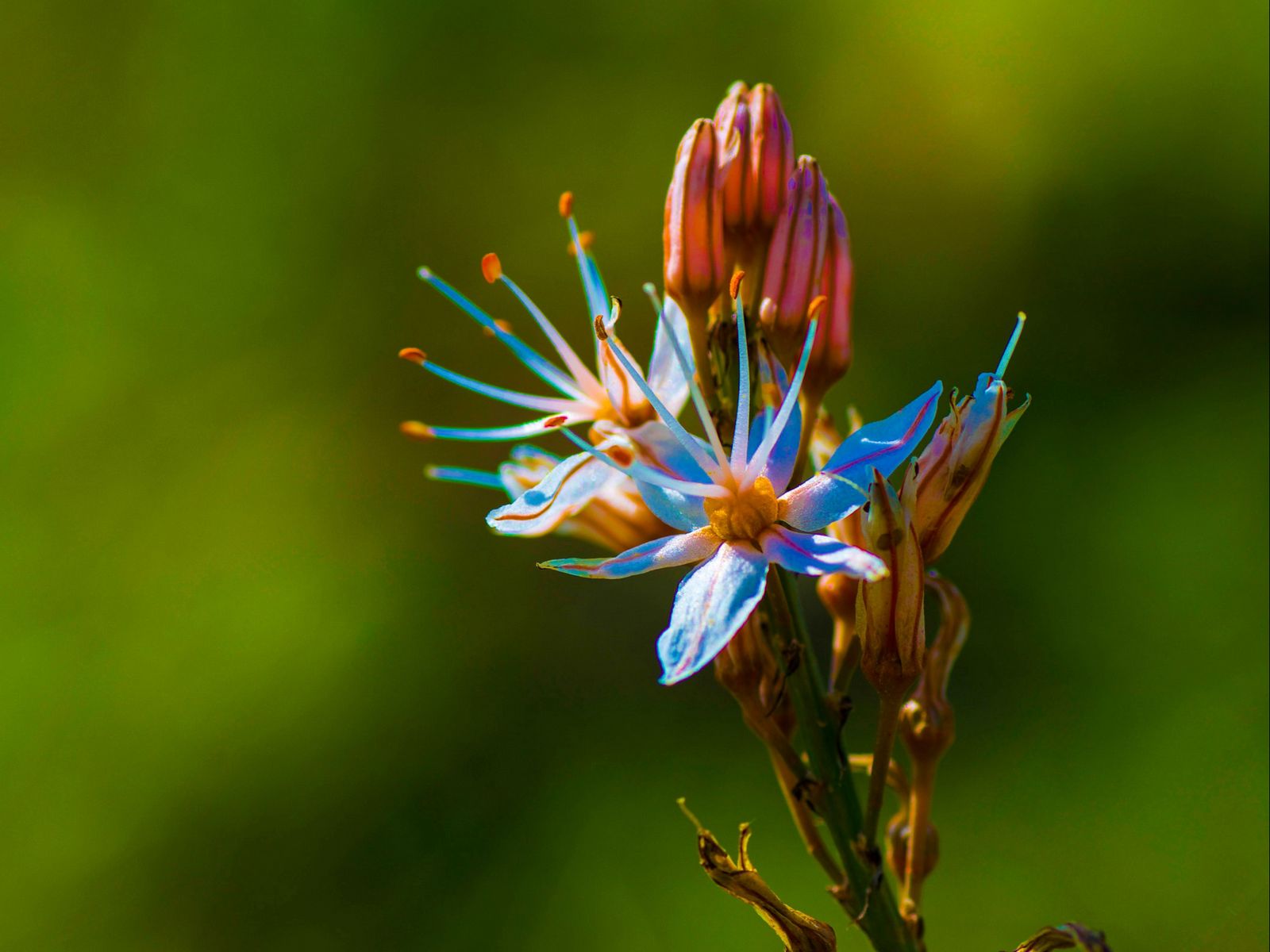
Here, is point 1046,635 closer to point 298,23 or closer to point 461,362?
point 461,362

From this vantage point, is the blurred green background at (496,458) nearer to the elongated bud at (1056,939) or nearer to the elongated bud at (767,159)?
the elongated bud at (1056,939)

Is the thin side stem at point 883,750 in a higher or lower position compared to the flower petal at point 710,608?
lower

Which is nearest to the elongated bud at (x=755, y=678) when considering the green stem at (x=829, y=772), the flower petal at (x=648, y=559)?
the green stem at (x=829, y=772)

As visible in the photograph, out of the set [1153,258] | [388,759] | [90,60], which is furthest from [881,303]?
[90,60]

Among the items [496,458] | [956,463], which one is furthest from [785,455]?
[496,458]

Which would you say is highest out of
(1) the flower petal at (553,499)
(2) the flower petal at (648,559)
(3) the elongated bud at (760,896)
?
(1) the flower petal at (553,499)

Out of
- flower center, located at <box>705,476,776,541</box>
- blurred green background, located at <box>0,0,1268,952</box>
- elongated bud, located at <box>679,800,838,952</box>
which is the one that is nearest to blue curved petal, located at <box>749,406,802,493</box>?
flower center, located at <box>705,476,776,541</box>
